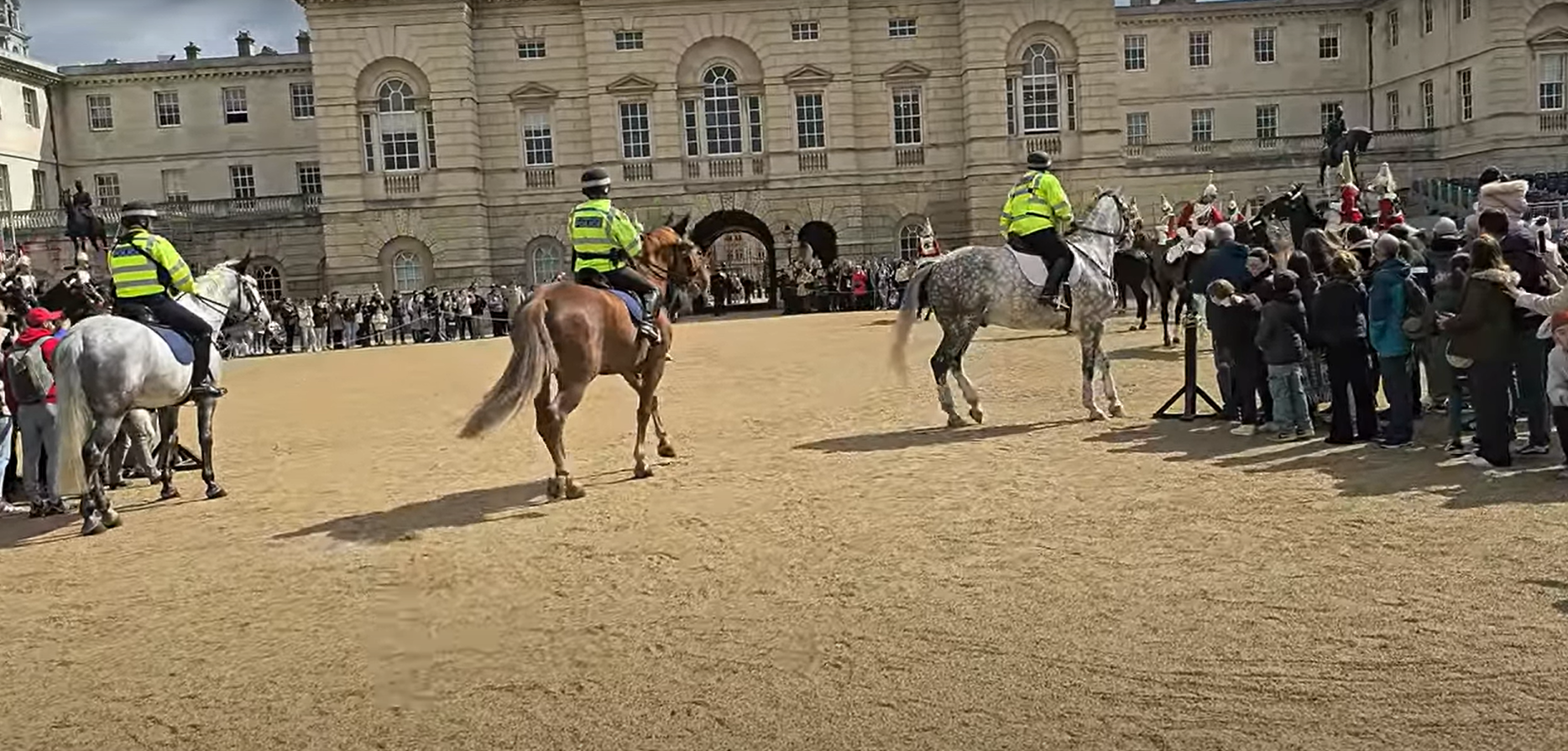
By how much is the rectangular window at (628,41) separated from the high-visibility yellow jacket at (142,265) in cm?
3118

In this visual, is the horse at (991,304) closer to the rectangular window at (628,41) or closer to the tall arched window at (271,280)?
the rectangular window at (628,41)

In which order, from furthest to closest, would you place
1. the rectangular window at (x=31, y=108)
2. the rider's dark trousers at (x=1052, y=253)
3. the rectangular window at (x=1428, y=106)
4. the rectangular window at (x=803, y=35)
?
the rectangular window at (x=31, y=108), the rectangular window at (x=1428, y=106), the rectangular window at (x=803, y=35), the rider's dark trousers at (x=1052, y=253)

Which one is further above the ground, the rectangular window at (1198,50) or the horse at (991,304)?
the rectangular window at (1198,50)

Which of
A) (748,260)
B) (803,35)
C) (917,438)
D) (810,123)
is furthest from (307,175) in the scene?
(917,438)

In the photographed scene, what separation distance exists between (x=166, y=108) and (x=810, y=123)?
27.8m

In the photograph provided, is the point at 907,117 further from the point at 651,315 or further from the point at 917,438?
the point at 651,315

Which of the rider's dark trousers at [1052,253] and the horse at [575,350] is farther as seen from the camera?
the rider's dark trousers at [1052,253]

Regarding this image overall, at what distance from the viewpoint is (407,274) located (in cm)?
4044

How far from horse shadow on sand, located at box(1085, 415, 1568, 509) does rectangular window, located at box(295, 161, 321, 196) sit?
46150mm

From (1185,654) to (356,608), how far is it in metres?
4.32

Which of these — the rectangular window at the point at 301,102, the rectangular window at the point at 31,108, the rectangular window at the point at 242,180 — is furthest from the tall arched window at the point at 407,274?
the rectangular window at the point at 31,108

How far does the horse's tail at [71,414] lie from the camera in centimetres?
903

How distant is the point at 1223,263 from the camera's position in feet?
42.9

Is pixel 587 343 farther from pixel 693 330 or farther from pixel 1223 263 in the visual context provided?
pixel 693 330
